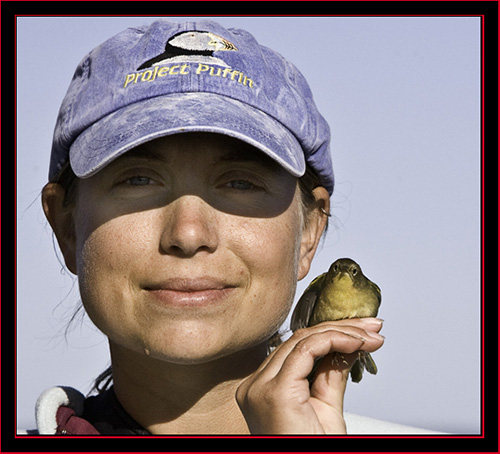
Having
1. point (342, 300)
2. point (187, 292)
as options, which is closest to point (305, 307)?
point (342, 300)

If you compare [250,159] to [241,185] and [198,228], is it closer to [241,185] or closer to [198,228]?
[241,185]

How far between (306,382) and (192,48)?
4.17 feet

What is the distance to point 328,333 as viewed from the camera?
2.70m

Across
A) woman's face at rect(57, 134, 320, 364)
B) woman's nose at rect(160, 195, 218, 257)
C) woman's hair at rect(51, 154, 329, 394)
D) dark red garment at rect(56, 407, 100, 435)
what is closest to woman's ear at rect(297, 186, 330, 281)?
woman's hair at rect(51, 154, 329, 394)

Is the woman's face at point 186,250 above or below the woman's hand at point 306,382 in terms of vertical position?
above

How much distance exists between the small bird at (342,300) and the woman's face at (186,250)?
0.26m

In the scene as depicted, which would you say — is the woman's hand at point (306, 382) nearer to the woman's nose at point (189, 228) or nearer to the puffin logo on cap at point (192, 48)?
the woman's nose at point (189, 228)

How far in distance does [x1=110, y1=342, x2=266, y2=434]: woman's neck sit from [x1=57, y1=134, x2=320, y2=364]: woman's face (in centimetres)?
25

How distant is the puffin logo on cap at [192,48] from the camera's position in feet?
9.83

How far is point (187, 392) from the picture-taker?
314cm

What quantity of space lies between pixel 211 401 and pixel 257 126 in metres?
1.07

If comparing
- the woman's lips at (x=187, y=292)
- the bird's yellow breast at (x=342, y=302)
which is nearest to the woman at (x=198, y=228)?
the woman's lips at (x=187, y=292)
